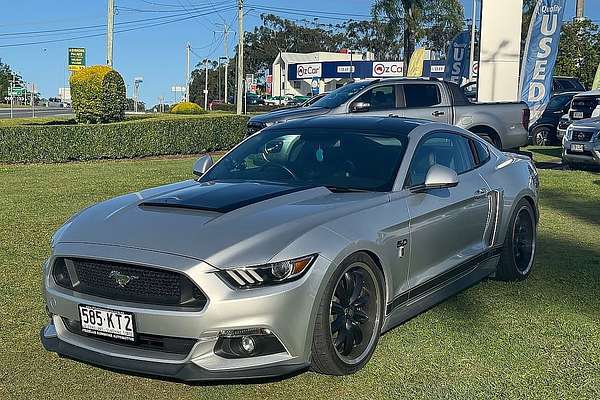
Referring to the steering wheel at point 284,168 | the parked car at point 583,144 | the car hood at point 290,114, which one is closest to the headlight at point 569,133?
the parked car at point 583,144

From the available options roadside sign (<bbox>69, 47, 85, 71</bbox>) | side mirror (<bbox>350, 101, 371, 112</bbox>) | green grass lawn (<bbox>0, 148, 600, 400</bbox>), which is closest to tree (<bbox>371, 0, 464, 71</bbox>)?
roadside sign (<bbox>69, 47, 85, 71</bbox>)

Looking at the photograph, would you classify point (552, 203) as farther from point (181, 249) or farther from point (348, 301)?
point (181, 249)

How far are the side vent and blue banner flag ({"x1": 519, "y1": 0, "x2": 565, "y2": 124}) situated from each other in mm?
17652

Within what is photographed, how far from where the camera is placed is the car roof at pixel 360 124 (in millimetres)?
5504

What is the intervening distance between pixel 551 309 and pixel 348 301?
213 cm

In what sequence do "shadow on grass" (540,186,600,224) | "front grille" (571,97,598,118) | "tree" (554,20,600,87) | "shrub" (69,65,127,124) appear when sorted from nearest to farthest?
"shadow on grass" (540,186,600,224)
"front grille" (571,97,598,118)
"shrub" (69,65,127,124)
"tree" (554,20,600,87)

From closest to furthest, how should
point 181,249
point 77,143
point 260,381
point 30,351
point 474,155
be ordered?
point 181,249, point 260,381, point 30,351, point 474,155, point 77,143

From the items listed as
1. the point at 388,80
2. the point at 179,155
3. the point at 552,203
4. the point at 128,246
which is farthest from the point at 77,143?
the point at 128,246

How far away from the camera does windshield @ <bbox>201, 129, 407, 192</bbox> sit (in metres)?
5.07

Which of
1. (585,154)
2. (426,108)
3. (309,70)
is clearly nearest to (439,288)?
(426,108)

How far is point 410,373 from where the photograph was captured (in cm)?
437

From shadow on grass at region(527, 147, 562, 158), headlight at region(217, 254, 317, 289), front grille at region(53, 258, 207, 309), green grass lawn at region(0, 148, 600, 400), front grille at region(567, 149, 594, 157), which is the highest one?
front grille at region(567, 149, 594, 157)

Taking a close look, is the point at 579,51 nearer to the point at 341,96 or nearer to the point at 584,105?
the point at 584,105

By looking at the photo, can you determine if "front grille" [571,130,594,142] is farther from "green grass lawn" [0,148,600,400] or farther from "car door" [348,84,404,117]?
"green grass lawn" [0,148,600,400]
